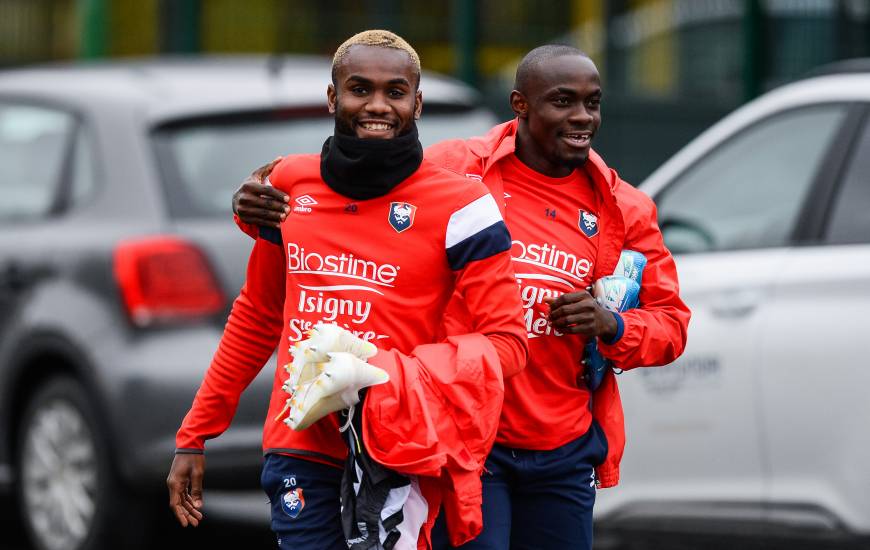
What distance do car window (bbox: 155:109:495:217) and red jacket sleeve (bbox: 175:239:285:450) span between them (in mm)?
2438

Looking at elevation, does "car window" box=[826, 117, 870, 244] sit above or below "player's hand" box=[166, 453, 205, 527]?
above

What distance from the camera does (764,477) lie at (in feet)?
17.5

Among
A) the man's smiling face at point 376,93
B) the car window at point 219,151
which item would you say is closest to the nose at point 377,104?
the man's smiling face at point 376,93

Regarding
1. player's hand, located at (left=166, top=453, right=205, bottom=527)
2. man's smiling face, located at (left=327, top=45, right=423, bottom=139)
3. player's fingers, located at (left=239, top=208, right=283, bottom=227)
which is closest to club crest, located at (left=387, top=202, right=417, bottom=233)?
man's smiling face, located at (left=327, top=45, right=423, bottom=139)

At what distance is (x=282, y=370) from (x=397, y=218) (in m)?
0.40

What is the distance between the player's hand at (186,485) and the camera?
362cm

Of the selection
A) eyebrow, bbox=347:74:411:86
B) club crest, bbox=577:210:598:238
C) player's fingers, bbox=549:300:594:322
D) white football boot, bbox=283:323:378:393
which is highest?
eyebrow, bbox=347:74:411:86

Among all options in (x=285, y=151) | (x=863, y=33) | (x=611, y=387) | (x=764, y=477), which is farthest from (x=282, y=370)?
(x=863, y=33)

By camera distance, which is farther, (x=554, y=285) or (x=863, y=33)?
(x=863, y=33)

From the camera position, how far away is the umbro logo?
3.47 meters

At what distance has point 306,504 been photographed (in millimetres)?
3479

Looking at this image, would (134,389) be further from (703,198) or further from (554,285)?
(554,285)

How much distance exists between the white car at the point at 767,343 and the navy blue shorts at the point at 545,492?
1.62 meters

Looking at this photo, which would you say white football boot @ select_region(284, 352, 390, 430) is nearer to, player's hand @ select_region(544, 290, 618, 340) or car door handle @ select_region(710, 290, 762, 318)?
player's hand @ select_region(544, 290, 618, 340)
